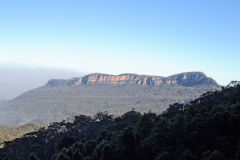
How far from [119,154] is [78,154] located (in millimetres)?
6518

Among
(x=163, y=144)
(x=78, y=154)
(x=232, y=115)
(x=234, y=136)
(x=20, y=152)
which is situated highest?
(x=232, y=115)

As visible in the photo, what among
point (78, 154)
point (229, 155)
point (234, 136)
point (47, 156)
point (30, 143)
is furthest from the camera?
point (30, 143)

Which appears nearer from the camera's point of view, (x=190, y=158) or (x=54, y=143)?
(x=190, y=158)

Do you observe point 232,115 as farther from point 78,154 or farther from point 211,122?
point 78,154

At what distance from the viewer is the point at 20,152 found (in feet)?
185

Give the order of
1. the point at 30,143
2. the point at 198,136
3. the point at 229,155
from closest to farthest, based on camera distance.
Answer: the point at 229,155, the point at 198,136, the point at 30,143

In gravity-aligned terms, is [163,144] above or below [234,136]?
below

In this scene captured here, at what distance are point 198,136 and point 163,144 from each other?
376 centimetres

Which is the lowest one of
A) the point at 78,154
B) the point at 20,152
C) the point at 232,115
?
the point at 20,152

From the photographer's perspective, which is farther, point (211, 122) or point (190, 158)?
point (211, 122)

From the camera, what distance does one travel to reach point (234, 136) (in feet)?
88.7

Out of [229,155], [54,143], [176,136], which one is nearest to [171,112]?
[54,143]

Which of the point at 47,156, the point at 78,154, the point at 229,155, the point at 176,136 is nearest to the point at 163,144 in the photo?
the point at 176,136

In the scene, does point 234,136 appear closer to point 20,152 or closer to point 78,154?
point 78,154
